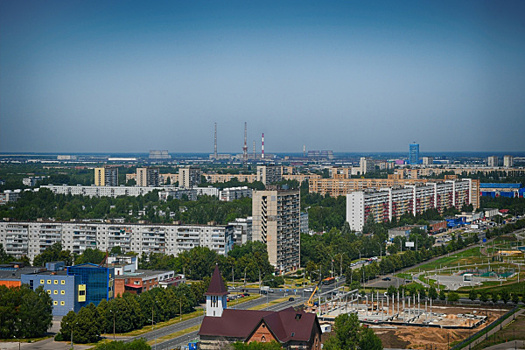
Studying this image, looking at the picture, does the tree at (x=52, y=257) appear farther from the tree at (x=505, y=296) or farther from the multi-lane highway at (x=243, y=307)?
the tree at (x=505, y=296)

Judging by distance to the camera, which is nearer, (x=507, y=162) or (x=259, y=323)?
(x=259, y=323)

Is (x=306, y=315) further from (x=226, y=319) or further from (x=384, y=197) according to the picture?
(x=384, y=197)

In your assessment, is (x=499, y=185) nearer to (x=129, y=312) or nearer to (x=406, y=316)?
(x=406, y=316)

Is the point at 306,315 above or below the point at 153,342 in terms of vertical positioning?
above

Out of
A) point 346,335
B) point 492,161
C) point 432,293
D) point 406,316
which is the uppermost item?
point 492,161

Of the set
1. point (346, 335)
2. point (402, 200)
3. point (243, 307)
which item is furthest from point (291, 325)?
point (402, 200)

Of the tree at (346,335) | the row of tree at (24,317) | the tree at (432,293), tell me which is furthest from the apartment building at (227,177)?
the tree at (346,335)

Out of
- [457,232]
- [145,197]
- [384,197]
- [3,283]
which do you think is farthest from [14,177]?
[3,283]
